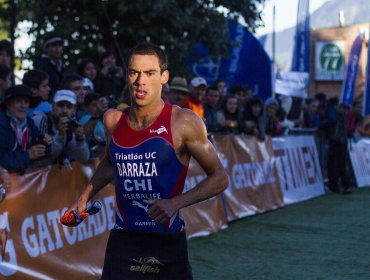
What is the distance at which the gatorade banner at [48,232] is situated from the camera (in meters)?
6.46

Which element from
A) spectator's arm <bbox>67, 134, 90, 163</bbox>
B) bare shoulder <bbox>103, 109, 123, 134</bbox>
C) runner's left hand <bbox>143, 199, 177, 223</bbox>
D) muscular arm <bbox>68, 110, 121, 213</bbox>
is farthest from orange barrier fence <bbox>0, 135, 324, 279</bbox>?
runner's left hand <bbox>143, 199, 177, 223</bbox>

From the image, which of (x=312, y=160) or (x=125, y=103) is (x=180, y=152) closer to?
(x=125, y=103)

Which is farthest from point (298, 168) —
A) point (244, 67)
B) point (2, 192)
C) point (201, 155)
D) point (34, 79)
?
point (201, 155)

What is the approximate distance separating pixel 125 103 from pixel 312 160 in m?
7.67

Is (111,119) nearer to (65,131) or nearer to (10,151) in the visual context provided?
(10,151)

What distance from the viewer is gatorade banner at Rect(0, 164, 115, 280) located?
21.2 ft

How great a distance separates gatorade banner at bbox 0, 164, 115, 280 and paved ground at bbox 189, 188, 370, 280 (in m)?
1.10

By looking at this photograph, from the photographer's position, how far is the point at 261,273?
7.52 meters

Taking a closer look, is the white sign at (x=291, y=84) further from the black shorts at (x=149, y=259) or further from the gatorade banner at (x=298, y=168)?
the black shorts at (x=149, y=259)

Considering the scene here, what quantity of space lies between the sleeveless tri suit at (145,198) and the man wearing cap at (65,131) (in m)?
2.93

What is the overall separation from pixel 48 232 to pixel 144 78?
10.7 ft

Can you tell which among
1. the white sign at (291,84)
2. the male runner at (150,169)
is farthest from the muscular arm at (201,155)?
the white sign at (291,84)

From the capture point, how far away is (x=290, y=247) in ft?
29.8

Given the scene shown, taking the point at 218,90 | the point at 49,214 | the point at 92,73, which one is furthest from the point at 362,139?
the point at 49,214
